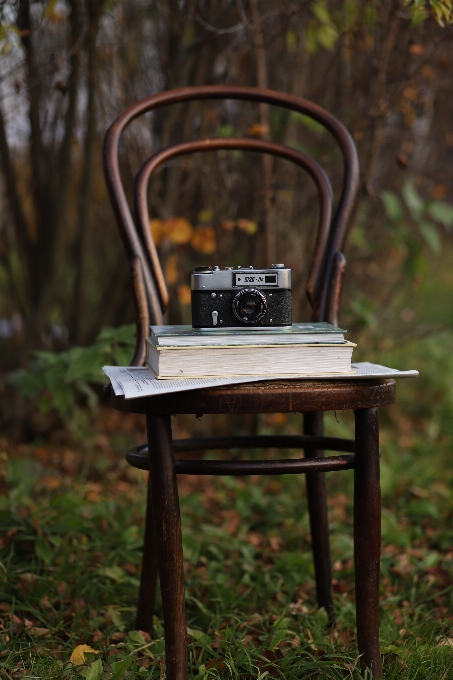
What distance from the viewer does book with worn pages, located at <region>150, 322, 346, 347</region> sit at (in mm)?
1173

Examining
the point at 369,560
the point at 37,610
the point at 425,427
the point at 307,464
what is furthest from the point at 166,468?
the point at 425,427

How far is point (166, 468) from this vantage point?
1.18 metres

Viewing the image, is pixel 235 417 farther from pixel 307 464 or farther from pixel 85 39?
pixel 307 464

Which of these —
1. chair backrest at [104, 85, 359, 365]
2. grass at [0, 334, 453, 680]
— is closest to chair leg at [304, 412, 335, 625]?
grass at [0, 334, 453, 680]

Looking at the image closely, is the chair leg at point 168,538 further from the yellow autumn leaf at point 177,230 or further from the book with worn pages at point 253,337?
the yellow autumn leaf at point 177,230

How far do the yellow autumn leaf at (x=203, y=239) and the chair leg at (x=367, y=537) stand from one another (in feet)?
5.45

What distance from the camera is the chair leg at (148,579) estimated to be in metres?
1.53

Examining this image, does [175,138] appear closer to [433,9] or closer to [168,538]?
[433,9]

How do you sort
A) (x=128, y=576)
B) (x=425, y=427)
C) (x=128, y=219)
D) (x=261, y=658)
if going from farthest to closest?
(x=425, y=427) → (x=128, y=576) → (x=128, y=219) → (x=261, y=658)

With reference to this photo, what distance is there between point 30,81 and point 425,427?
221 centimetres

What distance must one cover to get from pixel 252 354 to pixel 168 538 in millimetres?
322

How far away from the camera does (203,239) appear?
282cm

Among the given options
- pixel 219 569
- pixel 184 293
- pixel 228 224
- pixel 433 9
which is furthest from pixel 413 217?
pixel 219 569

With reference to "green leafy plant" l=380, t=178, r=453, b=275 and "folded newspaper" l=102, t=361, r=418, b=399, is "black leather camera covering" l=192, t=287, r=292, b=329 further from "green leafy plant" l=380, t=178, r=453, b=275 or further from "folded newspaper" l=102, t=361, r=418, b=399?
"green leafy plant" l=380, t=178, r=453, b=275
